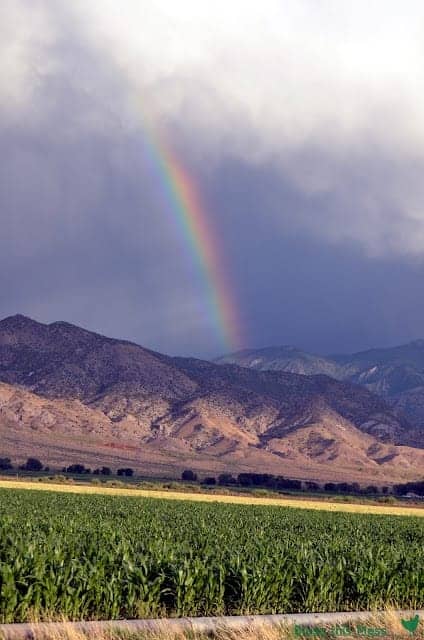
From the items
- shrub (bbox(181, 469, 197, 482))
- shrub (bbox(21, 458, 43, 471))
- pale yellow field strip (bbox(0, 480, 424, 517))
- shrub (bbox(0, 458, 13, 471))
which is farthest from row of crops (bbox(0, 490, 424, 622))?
shrub (bbox(181, 469, 197, 482))

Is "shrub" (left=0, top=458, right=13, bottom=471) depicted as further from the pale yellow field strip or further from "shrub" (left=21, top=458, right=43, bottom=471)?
the pale yellow field strip

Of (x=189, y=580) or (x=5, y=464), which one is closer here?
(x=189, y=580)

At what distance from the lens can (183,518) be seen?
45.0 metres

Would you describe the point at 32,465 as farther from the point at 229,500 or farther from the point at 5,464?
the point at 229,500

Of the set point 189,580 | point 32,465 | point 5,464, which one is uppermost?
point 32,465

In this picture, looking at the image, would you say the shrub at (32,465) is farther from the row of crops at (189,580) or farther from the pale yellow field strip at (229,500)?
the row of crops at (189,580)

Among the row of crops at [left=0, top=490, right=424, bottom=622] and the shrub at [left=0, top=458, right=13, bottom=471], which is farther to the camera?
the shrub at [left=0, top=458, right=13, bottom=471]

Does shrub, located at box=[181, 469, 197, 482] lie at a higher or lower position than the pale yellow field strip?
higher

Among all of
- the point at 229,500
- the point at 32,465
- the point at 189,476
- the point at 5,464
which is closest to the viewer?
the point at 229,500

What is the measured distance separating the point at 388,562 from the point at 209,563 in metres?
5.26

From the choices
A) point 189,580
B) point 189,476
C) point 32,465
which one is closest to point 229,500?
point 189,580

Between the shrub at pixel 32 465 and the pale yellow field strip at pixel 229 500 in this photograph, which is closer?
the pale yellow field strip at pixel 229 500

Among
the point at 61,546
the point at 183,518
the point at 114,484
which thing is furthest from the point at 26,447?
the point at 61,546

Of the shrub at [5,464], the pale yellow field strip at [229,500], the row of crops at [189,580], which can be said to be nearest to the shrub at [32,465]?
the shrub at [5,464]
